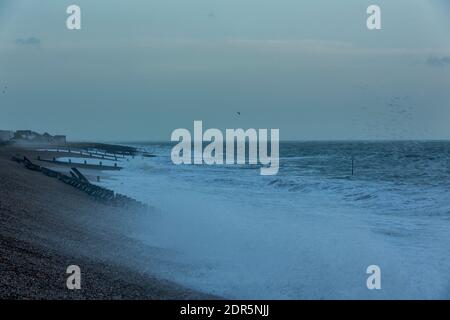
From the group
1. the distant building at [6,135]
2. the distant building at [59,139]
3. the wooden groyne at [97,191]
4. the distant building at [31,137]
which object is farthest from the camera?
the distant building at [59,139]

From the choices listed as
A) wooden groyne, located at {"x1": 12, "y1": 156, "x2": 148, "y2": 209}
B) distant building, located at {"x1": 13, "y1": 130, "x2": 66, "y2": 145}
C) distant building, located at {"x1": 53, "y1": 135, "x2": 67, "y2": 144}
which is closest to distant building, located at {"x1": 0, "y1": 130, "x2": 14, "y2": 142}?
distant building, located at {"x1": 13, "y1": 130, "x2": 66, "y2": 145}

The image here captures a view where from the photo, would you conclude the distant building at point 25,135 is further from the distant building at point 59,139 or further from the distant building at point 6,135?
the distant building at point 59,139

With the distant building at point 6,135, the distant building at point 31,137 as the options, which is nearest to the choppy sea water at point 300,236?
the distant building at point 6,135

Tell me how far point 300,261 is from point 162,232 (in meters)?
4.37

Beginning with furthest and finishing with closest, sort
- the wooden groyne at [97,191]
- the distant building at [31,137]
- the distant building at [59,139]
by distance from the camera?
the distant building at [59,139], the distant building at [31,137], the wooden groyne at [97,191]

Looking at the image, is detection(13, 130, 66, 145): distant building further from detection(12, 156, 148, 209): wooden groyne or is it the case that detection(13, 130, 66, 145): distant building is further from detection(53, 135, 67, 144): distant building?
detection(12, 156, 148, 209): wooden groyne

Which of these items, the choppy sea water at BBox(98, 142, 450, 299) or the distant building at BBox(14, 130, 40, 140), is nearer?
the choppy sea water at BBox(98, 142, 450, 299)

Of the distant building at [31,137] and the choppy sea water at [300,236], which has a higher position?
the distant building at [31,137]

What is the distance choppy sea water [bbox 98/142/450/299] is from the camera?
10.8 meters

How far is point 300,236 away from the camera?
50.1 ft

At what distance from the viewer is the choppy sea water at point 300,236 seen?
10773mm
